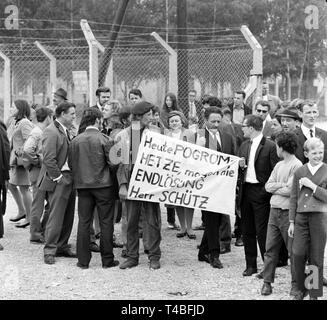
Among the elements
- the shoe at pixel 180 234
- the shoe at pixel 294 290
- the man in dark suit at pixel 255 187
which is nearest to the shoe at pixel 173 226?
the shoe at pixel 180 234

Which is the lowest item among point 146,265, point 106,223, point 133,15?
point 146,265

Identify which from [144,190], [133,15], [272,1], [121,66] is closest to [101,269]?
[144,190]

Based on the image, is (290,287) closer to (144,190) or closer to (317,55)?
(144,190)

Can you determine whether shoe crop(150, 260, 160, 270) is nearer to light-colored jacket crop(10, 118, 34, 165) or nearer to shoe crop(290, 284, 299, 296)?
shoe crop(290, 284, 299, 296)

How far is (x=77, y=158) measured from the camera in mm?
7180

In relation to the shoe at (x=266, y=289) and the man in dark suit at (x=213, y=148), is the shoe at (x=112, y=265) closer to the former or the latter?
the man in dark suit at (x=213, y=148)

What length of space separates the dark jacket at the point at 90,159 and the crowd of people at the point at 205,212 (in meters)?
0.01

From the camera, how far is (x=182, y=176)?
7.19 m

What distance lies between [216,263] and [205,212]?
1.86ft

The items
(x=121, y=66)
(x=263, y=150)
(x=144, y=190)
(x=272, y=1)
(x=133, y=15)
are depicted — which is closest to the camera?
(x=263, y=150)

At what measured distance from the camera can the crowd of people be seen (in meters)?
5.89

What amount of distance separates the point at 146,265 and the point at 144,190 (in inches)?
34.6

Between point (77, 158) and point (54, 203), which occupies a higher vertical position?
point (77, 158)
